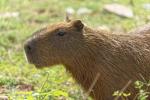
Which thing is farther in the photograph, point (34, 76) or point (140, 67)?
point (34, 76)

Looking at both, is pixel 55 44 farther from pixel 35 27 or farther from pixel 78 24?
pixel 35 27

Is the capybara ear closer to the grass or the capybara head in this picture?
the capybara head

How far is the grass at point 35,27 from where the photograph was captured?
305 inches

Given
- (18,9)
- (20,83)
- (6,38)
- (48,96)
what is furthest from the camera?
(18,9)

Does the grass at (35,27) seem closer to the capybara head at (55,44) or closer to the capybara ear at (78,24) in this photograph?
the capybara head at (55,44)

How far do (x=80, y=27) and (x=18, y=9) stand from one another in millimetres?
→ 4828

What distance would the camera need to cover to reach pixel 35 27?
34.9 ft

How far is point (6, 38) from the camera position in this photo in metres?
9.98

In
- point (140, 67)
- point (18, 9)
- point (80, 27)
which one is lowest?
A: point (18, 9)

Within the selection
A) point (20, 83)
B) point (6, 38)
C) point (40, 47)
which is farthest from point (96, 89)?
point (6, 38)

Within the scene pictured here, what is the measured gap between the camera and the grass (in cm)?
775

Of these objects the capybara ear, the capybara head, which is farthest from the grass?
the capybara ear

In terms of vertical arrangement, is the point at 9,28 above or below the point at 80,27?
below

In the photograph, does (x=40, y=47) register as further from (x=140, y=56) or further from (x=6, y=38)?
(x=6, y=38)
